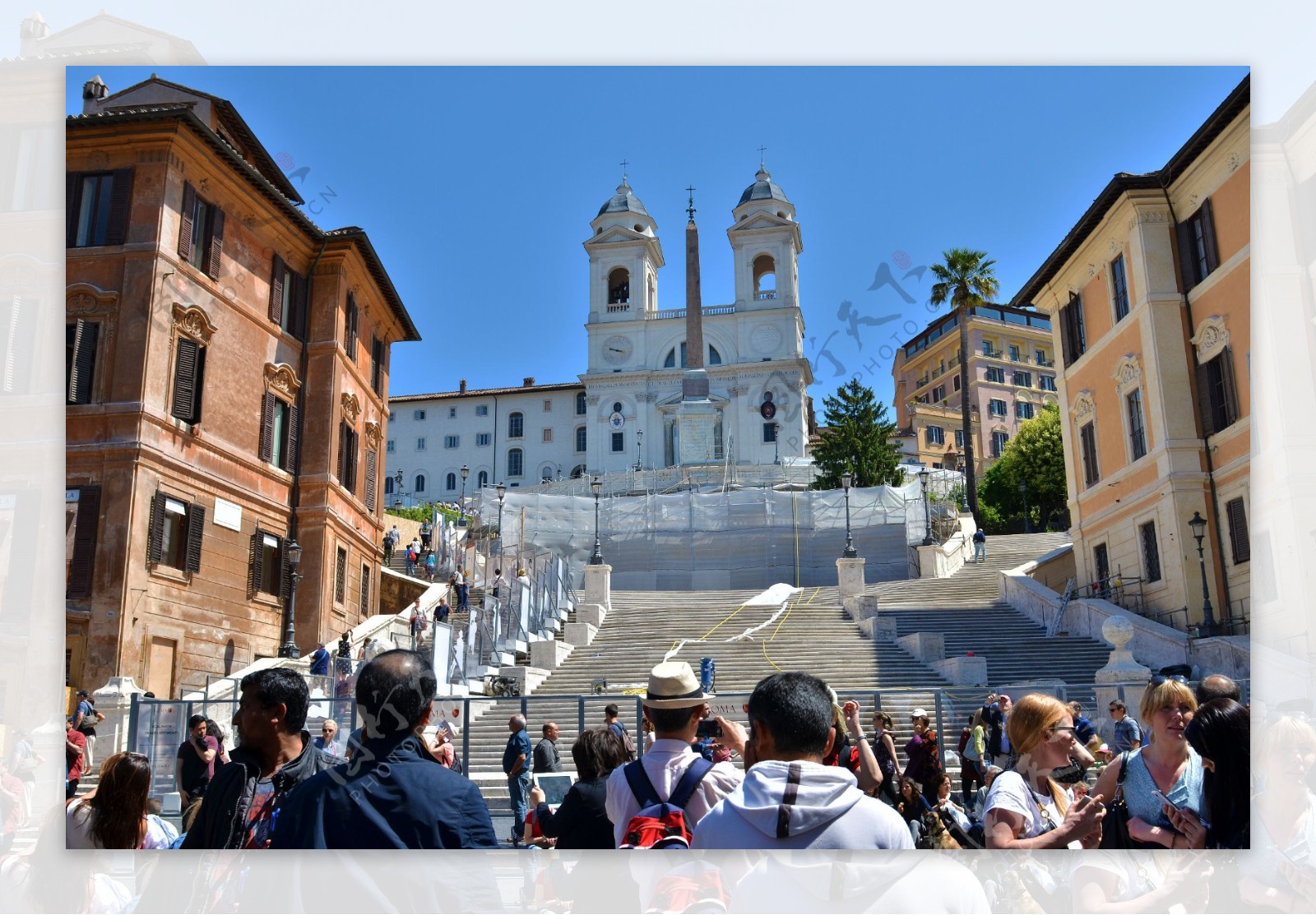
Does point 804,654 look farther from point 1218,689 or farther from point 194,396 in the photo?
point 1218,689

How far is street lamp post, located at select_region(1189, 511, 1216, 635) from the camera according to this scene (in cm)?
2170

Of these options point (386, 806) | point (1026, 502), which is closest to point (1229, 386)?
point (386, 806)

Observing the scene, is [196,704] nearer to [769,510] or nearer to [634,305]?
[769,510]

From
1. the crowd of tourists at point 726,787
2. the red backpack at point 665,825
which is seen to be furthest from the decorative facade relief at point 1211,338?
the red backpack at point 665,825

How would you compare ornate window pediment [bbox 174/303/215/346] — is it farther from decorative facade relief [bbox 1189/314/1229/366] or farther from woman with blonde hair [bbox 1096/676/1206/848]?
woman with blonde hair [bbox 1096/676/1206/848]

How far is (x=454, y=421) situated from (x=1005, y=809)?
84.2 metres

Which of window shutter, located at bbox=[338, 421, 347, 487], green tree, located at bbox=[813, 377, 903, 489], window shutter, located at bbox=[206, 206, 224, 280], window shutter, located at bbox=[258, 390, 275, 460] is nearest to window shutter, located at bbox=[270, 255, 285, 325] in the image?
window shutter, located at bbox=[258, 390, 275, 460]

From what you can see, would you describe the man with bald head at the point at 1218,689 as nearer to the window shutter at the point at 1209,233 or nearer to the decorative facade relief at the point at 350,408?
the window shutter at the point at 1209,233

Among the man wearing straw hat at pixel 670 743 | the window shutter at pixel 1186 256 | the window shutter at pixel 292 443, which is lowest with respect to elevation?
the man wearing straw hat at pixel 670 743

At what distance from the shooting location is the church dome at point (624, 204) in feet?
274

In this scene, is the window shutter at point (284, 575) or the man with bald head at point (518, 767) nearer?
the man with bald head at point (518, 767)

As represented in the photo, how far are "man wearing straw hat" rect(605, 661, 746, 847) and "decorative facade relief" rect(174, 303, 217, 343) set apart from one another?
19665 mm

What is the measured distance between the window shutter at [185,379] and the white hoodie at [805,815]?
2057 cm

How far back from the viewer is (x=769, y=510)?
4738 cm
